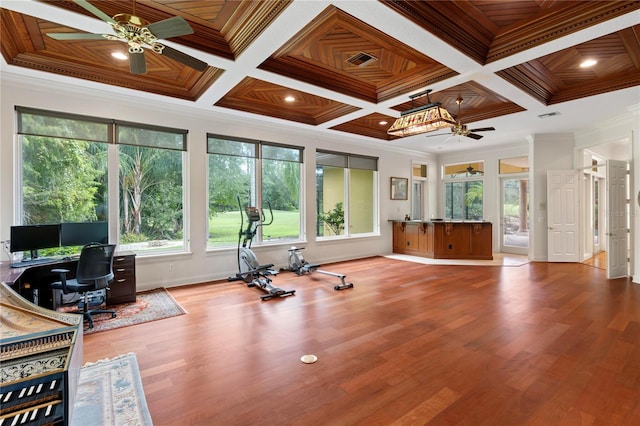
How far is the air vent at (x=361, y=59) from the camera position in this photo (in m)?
3.96

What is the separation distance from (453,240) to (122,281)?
7.28m

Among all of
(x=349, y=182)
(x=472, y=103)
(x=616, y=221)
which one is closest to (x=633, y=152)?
(x=616, y=221)

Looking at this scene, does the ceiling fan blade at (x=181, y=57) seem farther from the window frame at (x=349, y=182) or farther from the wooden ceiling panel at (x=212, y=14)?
the window frame at (x=349, y=182)

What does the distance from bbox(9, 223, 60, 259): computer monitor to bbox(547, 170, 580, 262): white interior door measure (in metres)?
9.70

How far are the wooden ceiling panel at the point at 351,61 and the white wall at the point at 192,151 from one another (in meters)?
2.12

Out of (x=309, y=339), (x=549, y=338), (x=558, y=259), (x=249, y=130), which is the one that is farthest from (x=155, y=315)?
(x=558, y=259)

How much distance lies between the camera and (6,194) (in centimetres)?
408

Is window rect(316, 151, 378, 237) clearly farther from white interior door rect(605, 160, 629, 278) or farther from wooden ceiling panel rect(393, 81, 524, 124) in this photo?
white interior door rect(605, 160, 629, 278)

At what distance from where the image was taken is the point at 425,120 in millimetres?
4785

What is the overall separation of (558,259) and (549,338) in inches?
214

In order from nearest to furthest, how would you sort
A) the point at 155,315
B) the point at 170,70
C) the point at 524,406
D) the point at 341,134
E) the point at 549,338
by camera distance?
1. the point at 524,406
2. the point at 549,338
3. the point at 155,315
4. the point at 170,70
5. the point at 341,134

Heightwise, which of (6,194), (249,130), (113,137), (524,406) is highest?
(249,130)

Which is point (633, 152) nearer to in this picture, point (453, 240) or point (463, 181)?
point (453, 240)

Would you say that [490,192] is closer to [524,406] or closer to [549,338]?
[549,338]
